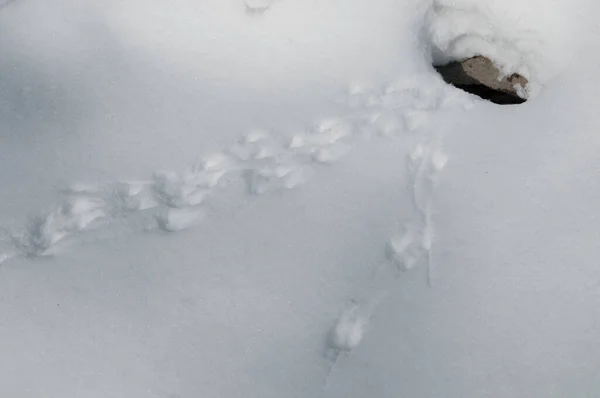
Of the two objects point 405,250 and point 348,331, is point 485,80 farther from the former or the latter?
point 348,331

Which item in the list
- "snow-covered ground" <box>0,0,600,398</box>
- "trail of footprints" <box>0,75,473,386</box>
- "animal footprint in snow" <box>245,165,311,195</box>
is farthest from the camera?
"animal footprint in snow" <box>245,165,311,195</box>

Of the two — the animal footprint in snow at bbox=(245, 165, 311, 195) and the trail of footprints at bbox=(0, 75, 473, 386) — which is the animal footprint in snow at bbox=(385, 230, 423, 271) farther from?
the animal footprint in snow at bbox=(245, 165, 311, 195)

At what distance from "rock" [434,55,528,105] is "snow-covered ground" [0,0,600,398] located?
38mm

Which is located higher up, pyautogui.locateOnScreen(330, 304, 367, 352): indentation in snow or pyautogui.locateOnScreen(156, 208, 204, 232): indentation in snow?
pyautogui.locateOnScreen(156, 208, 204, 232): indentation in snow

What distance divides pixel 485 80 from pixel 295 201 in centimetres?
75

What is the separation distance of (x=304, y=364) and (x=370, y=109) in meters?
0.77

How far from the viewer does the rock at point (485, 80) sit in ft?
6.16

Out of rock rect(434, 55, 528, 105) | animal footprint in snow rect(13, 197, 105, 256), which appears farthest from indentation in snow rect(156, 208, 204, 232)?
rock rect(434, 55, 528, 105)

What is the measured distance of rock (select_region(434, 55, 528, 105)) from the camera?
6.16 ft

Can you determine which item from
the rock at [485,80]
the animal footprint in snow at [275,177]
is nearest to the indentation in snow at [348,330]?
the animal footprint in snow at [275,177]

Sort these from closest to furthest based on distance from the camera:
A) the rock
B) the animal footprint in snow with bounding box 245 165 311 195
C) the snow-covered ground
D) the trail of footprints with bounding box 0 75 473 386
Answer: the snow-covered ground
the trail of footprints with bounding box 0 75 473 386
the animal footprint in snow with bounding box 245 165 311 195
the rock

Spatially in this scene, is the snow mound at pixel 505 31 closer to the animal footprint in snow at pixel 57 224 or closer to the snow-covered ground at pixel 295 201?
the snow-covered ground at pixel 295 201

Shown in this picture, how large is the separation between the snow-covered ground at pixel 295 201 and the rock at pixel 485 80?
4cm

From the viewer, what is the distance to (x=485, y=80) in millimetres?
1912
